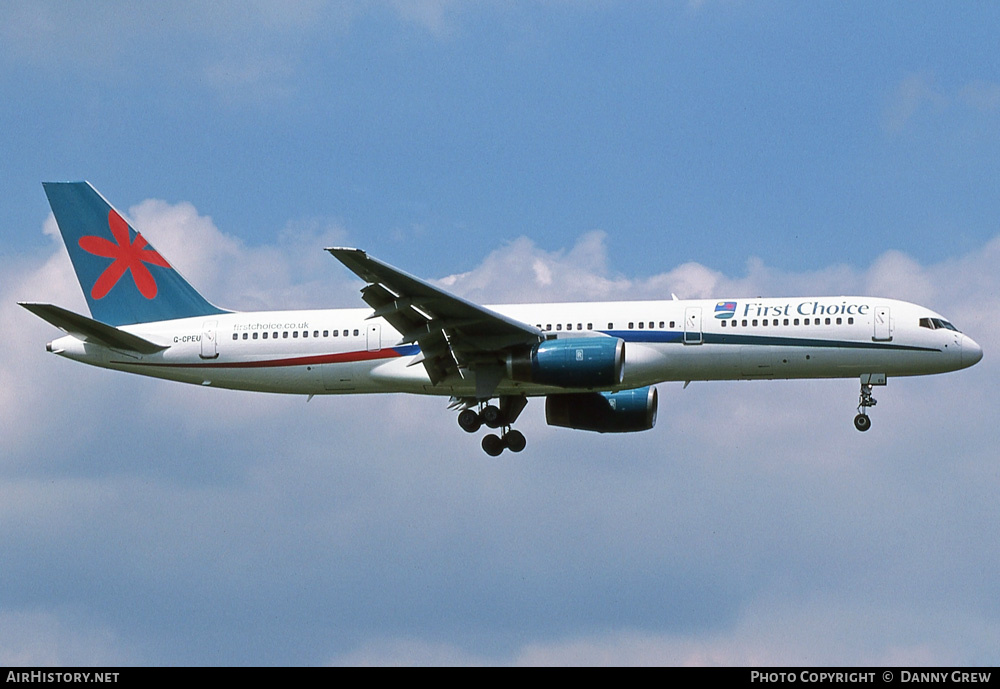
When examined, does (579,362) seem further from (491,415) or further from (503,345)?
(491,415)

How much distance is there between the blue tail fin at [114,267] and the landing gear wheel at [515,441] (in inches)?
422

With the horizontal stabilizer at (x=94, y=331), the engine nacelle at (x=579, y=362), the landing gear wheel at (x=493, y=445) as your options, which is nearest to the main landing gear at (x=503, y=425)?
the landing gear wheel at (x=493, y=445)

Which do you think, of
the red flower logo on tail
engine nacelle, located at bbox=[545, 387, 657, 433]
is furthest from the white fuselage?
engine nacelle, located at bbox=[545, 387, 657, 433]

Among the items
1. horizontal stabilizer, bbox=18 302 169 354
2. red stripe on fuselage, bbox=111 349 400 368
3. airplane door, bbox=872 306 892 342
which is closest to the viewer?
airplane door, bbox=872 306 892 342

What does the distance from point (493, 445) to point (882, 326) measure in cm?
1341

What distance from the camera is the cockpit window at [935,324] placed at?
41.7 meters

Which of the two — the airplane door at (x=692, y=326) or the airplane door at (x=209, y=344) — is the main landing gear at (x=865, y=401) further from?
the airplane door at (x=209, y=344)

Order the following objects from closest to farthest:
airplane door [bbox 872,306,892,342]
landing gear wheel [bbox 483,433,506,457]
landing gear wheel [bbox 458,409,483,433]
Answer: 1. airplane door [bbox 872,306,892,342]
2. landing gear wheel [bbox 458,409,483,433]
3. landing gear wheel [bbox 483,433,506,457]

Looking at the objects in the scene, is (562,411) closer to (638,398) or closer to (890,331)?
(638,398)

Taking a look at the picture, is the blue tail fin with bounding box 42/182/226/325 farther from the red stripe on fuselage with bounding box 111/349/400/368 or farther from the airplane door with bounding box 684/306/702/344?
the airplane door with bounding box 684/306/702/344

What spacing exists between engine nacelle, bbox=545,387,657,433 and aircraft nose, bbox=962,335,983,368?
1058 centimetres

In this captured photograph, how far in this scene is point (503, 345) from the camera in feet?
137

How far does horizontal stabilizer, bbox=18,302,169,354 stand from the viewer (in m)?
42.6
